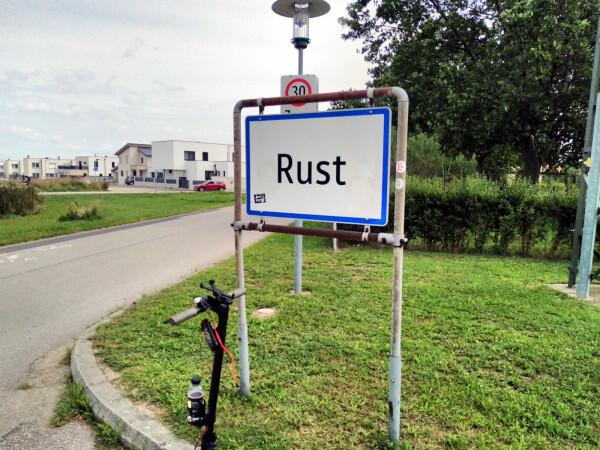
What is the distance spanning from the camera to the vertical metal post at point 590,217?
17.9ft

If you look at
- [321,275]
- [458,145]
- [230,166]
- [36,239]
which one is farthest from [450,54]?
[230,166]

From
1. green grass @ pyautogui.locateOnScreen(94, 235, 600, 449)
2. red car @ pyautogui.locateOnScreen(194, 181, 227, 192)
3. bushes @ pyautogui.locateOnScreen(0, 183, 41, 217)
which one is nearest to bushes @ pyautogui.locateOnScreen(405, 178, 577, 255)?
green grass @ pyautogui.locateOnScreen(94, 235, 600, 449)

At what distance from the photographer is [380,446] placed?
259 cm

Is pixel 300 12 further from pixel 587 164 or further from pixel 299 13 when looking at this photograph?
pixel 587 164

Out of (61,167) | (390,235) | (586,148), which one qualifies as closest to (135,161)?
(61,167)

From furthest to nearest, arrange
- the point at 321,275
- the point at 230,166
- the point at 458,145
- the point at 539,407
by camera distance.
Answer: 1. the point at 230,166
2. the point at 458,145
3. the point at 321,275
4. the point at 539,407

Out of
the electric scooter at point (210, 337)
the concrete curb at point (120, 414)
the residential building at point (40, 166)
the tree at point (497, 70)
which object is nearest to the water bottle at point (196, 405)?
the electric scooter at point (210, 337)

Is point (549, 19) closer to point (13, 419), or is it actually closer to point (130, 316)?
point (130, 316)

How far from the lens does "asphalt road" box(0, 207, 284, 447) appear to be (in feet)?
13.6

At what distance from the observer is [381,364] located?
3.66 m

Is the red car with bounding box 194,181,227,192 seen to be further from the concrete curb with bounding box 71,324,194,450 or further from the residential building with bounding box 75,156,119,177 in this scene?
the residential building with bounding box 75,156,119,177

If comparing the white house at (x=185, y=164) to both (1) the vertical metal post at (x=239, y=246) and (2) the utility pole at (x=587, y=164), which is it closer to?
(2) the utility pole at (x=587, y=164)

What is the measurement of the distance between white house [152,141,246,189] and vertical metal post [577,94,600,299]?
55690 mm

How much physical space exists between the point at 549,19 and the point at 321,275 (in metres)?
12.0
